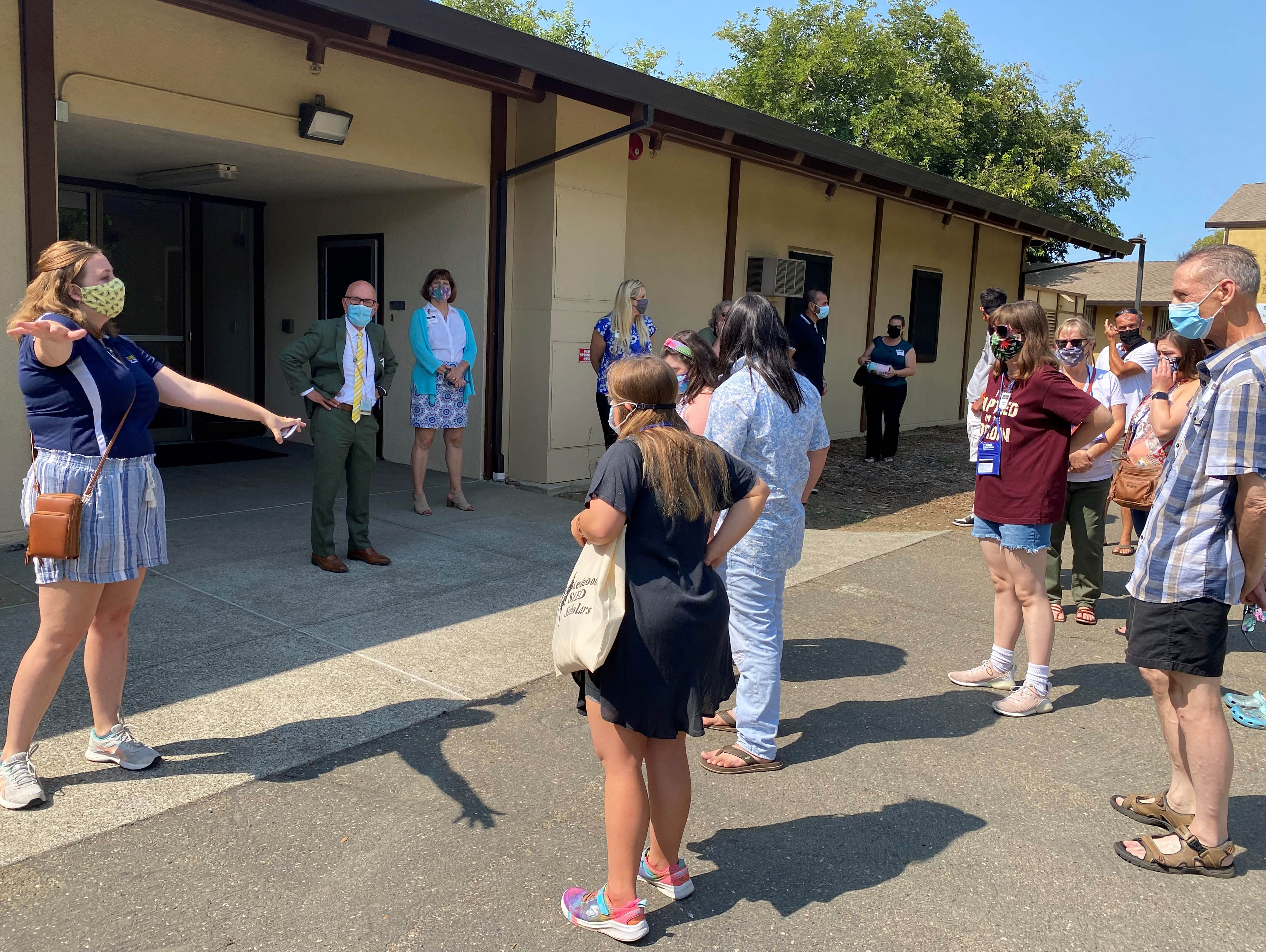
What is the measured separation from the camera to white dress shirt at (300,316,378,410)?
6152 mm

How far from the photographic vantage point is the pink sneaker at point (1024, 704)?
445cm

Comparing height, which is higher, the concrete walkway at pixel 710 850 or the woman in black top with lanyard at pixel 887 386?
the woman in black top with lanyard at pixel 887 386

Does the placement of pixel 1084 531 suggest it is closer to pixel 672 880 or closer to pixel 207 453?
pixel 672 880

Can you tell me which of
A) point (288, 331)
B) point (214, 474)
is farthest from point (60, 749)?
point (288, 331)

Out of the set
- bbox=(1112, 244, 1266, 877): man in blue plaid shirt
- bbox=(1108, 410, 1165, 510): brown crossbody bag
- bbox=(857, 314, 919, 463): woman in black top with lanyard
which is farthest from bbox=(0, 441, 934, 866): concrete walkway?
bbox=(857, 314, 919, 463): woman in black top with lanyard

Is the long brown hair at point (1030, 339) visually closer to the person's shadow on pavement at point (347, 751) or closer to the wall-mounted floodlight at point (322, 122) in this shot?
the person's shadow on pavement at point (347, 751)

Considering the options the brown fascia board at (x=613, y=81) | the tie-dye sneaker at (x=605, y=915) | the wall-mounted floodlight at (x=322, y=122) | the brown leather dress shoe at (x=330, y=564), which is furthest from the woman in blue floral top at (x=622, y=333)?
the tie-dye sneaker at (x=605, y=915)

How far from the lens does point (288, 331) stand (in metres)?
10.8

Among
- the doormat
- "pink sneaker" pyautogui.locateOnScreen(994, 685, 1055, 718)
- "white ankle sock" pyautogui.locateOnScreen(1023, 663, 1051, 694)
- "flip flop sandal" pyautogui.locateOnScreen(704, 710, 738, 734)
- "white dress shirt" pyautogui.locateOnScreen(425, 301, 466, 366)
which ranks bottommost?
"flip flop sandal" pyautogui.locateOnScreen(704, 710, 738, 734)

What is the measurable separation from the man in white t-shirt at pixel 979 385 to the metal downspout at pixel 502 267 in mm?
3116

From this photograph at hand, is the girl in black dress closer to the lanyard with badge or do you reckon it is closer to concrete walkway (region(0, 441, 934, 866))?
concrete walkway (region(0, 441, 934, 866))

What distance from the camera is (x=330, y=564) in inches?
240

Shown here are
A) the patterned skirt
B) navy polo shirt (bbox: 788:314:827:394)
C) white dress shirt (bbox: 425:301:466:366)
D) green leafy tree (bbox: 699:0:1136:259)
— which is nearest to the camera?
white dress shirt (bbox: 425:301:466:366)

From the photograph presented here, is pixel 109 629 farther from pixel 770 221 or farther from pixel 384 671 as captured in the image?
pixel 770 221
